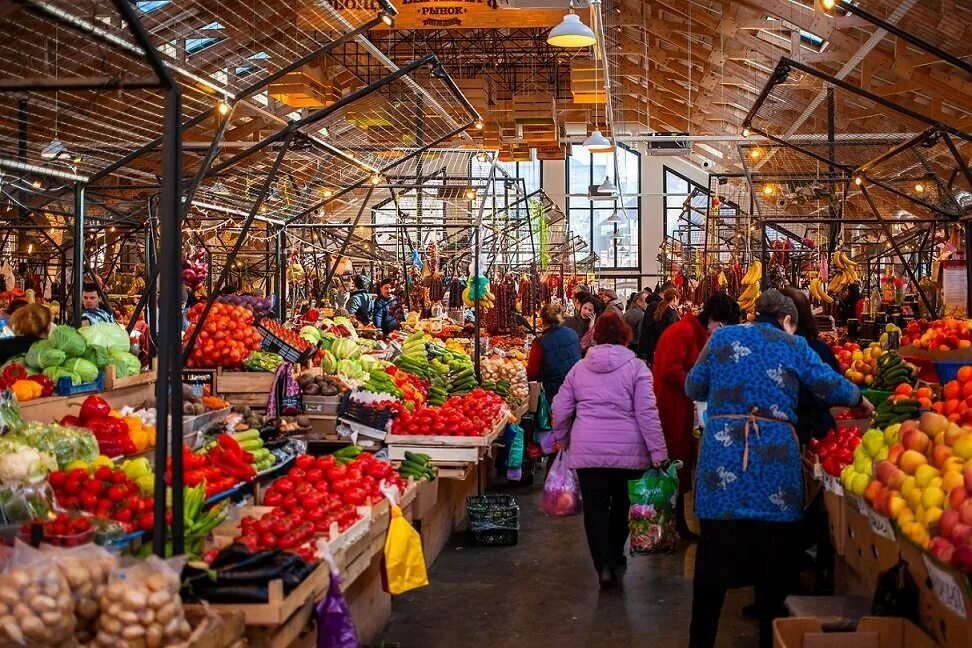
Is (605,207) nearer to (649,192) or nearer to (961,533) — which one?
(649,192)

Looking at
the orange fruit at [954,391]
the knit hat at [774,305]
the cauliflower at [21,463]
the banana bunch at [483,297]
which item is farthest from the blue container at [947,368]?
the banana bunch at [483,297]

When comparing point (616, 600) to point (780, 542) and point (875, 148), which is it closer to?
point (780, 542)

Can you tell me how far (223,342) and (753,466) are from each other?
3948mm

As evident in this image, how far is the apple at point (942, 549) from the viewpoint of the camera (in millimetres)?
3221

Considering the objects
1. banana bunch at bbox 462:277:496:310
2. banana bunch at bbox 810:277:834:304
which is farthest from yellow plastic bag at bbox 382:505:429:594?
banana bunch at bbox 810:277:834:304

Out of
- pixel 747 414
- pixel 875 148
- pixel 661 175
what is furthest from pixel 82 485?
pixel 661 175

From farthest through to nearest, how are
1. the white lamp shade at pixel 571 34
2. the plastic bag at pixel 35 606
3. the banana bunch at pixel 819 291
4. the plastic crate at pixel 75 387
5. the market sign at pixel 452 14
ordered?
the banana bunch at pixel 819 291
the white lamp shade at pixel 571 34
the market sign at pixel 452 14
the plastic crate at pixel 75 387
the plastic bag at pixel 35 606

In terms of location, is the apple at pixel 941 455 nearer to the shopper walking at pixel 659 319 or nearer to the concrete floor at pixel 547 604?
the concrete floor at pixel 547 604

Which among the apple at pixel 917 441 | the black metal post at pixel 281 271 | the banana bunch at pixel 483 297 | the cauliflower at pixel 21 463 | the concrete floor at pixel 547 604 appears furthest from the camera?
the banana bunch at pixel 483 297

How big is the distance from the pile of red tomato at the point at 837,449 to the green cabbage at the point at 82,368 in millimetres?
3653

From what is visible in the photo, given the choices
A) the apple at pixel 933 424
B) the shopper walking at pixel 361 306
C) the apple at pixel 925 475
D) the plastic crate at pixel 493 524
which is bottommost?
the plastic crate at pixel 493 524

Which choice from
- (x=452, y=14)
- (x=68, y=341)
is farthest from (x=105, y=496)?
(x=452, y=14)

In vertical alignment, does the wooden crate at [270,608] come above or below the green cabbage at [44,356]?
below

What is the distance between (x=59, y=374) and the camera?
19.0ft
